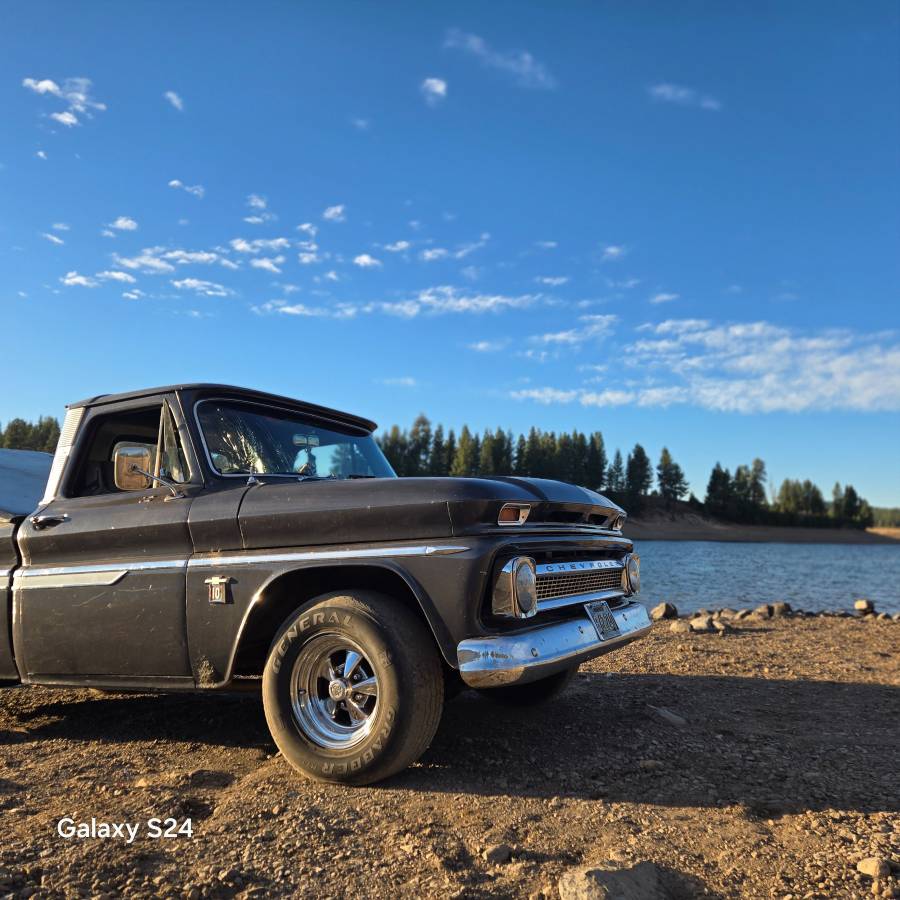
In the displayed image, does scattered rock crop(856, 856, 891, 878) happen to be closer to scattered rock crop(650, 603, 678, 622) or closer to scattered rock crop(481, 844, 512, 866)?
scattered rock crop(481, 844, 512, 866)

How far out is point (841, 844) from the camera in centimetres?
277

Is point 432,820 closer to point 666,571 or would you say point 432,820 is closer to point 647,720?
point 647,720

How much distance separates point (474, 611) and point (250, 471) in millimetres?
1732

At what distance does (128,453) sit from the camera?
13.3 feet

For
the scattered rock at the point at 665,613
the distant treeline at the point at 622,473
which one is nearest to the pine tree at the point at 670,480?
the distant treeline at the point at 622,473

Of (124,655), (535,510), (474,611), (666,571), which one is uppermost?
(535,510)

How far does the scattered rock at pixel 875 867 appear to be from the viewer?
2.50m

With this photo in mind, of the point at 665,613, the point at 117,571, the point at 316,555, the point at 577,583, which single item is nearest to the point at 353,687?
the point at 316,555

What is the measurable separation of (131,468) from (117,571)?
1.94 ft

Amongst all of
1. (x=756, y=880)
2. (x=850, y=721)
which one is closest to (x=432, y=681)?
(x=756, y=880)

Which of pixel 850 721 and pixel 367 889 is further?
pixel 850 721

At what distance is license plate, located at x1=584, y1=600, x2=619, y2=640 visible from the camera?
3738mm

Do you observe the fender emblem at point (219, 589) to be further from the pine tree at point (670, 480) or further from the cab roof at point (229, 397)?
the pine tree at point (670, 480)

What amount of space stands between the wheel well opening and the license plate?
977 millimetres
